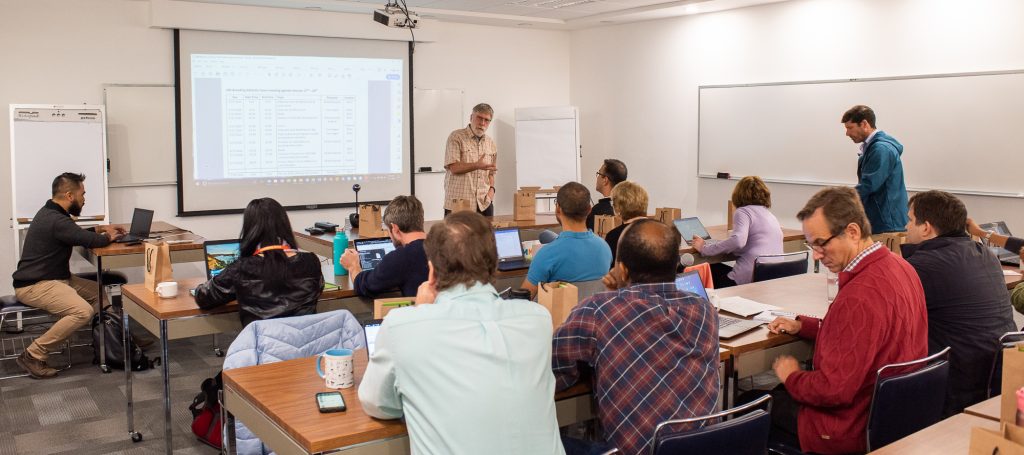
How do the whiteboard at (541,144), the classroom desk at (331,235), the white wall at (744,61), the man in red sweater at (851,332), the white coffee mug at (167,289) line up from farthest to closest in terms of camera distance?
1. the whiteboard at (541,144)
2. the white wall at (744,61)
3. the classroom desk at (331,235)
4. the white coffee mug at (167,289)
5. the man in red sweater at (851,332)

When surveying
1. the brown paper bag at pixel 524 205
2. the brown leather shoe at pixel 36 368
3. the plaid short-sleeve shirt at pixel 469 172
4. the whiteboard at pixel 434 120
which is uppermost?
the whiteboard at pixel 434 120

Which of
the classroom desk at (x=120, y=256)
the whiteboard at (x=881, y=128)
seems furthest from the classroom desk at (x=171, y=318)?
the whiteboard at (x=881, y=128)

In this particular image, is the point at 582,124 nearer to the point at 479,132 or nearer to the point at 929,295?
the point at 479,132

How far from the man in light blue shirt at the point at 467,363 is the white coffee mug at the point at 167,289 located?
228 centimetres

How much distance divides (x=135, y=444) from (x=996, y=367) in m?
3.78

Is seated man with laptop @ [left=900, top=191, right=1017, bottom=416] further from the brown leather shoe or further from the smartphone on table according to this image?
the brown leather shoe

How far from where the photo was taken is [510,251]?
5406 millimetres

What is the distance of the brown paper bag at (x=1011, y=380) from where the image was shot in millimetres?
2264

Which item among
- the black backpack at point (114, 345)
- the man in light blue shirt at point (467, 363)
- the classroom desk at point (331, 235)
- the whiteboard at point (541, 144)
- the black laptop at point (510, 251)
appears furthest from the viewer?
the whiteboard at point (541, 144)

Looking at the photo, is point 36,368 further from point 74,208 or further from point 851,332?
Result: point 851,332

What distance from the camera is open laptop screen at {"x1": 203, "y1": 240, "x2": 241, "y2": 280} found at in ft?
13.7

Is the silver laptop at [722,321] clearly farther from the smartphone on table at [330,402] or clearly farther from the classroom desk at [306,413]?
the smartphone on table at [330,402]

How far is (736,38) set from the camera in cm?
836

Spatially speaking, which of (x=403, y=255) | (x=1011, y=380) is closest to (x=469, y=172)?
(x=403, y=255)
